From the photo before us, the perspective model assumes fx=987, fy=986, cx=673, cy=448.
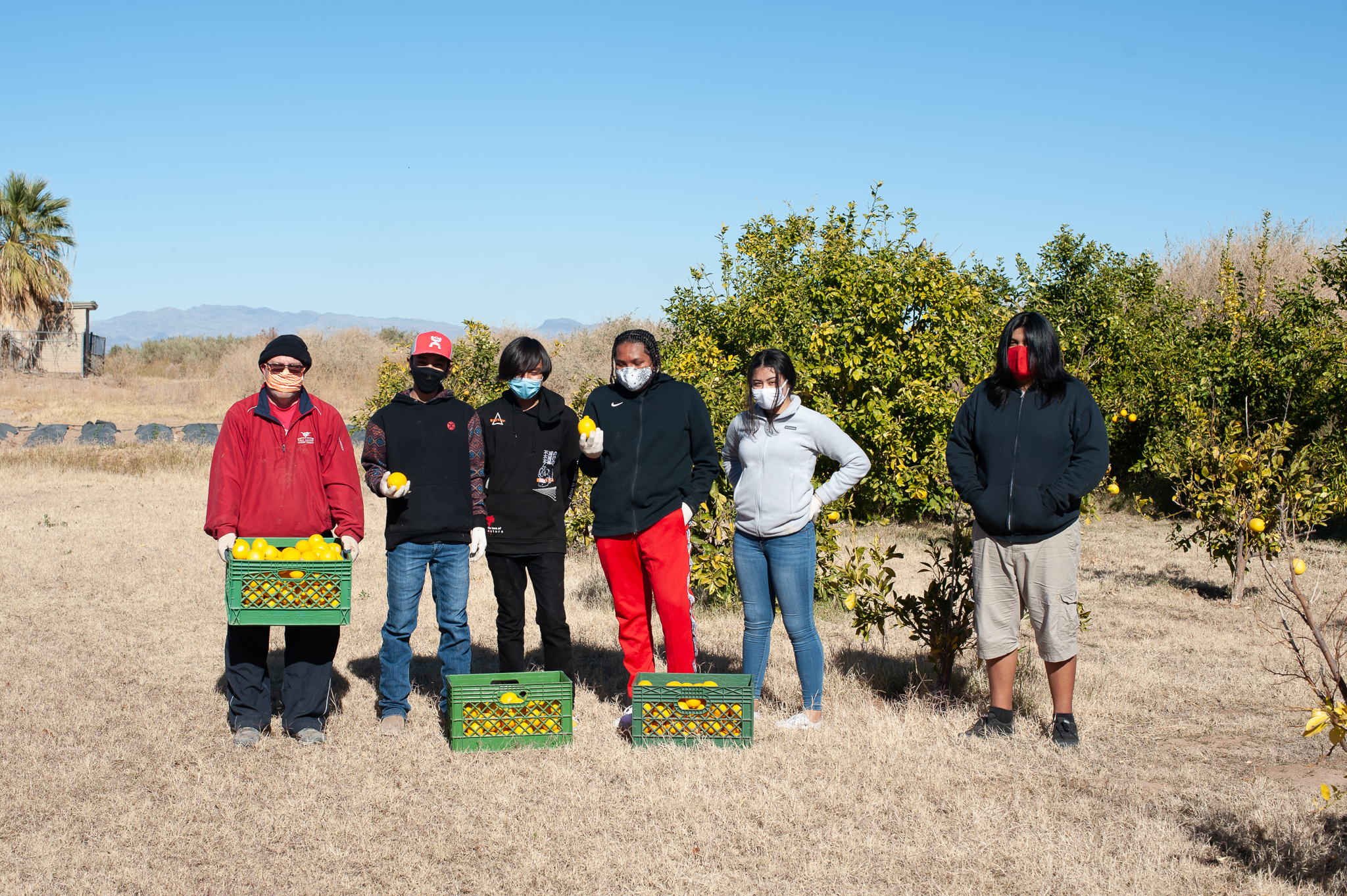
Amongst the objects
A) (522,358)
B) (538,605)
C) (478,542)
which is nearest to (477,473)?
(478,542)

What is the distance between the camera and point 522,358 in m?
5.06

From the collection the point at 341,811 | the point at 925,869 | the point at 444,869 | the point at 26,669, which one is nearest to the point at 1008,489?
the point at 925,869

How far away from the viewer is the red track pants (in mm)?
4922

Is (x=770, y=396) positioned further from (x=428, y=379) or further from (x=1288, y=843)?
(x=1288, y=843)

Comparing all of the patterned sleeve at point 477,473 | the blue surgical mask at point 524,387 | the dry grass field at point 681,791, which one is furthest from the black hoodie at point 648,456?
the dry grass field at point 681,791

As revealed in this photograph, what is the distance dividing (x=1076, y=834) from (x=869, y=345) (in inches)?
290

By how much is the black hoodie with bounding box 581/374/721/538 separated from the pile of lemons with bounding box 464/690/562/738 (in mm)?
894

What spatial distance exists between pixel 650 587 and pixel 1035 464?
2.00 meters

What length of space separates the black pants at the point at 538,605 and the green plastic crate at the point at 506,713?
387 millimetres

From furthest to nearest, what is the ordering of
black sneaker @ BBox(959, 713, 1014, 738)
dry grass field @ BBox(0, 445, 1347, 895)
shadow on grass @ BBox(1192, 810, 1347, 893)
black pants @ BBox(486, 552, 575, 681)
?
black pants @ BBox(486, 552, 575, 681) → black sneaker @ BBox(959, 713, 1014, 738) → dry grass field @ BBox(0, 445, 1347, 895) → shadow on grass @ BBox(1192, 810, 1347, 893)

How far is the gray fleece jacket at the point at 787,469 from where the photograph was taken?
15.9 ft

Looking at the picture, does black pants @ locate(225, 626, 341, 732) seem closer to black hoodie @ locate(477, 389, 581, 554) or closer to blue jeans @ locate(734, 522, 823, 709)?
black hoodie @ locate(477, 389, 581, 554)

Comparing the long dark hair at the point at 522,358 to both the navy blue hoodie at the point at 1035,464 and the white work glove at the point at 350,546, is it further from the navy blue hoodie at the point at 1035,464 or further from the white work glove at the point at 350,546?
the navy blue hoodie at the point at 1035,464

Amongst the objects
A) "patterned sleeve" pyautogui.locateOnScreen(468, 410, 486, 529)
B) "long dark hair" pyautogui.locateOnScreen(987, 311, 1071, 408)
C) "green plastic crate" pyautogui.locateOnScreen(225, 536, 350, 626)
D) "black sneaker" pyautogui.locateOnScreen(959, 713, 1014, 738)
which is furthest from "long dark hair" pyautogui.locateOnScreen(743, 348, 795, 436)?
"green plastic crate" pyautogui.locateOnScreen(225, 536, 350, 626)
